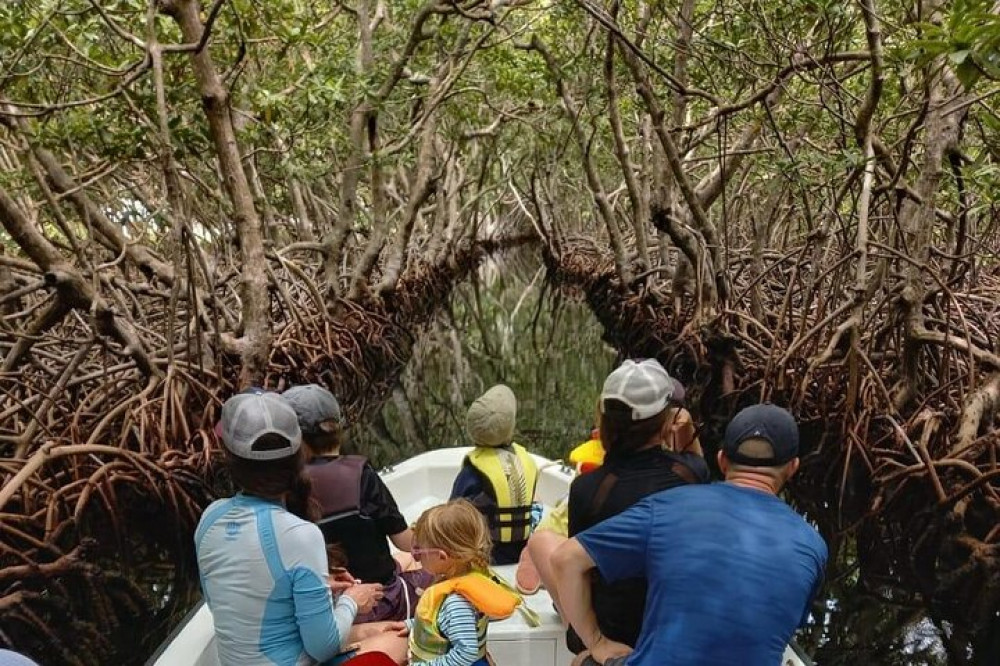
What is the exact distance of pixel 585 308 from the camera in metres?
15.8

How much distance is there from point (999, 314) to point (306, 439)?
593 centimetres

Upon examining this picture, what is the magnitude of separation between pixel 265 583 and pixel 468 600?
A: 20.1 inches

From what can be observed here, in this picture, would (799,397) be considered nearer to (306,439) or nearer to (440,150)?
(306,439)

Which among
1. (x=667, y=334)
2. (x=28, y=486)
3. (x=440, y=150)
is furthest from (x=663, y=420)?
(x=440, y=150)

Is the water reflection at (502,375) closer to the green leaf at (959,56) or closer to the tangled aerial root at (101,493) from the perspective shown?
the tangled aerial root at (101,493)

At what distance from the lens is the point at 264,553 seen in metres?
1.77

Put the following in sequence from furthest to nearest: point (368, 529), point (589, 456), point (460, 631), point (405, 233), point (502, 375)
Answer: point (502, 375) < point (405, 233) < point (589, 456) < point (368, 529) < point (460, 631)

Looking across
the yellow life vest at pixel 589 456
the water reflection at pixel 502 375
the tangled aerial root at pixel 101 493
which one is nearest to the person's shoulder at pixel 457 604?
the yellow life vest at pixel 589 456

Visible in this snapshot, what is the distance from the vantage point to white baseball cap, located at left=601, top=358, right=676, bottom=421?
209 centimetres

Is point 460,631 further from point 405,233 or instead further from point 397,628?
point 405,233

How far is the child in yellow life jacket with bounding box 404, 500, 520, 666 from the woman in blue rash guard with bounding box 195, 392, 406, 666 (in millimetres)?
267

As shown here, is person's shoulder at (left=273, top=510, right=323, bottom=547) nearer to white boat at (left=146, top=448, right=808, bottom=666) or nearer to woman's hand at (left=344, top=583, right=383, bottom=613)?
woman's hand at (left=344, top=583, right=383, bottom=613)

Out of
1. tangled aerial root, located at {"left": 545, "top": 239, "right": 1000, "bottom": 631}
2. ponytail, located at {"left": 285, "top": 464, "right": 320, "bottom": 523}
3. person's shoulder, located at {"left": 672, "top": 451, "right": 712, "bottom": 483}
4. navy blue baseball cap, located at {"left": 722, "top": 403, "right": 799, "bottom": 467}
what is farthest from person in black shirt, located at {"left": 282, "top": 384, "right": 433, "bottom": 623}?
tangled aerial root, located at {"left": 545, "top": 239, "right": 1000, "bottom": 631}

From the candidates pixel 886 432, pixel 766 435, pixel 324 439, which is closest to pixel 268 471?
A: pixel 324 439
